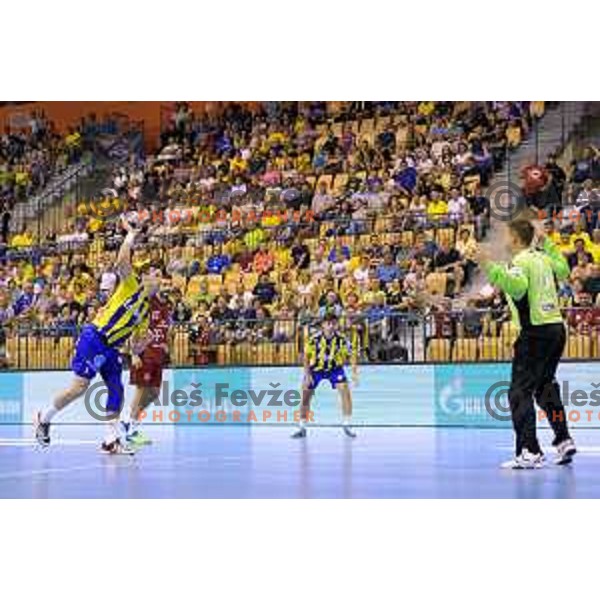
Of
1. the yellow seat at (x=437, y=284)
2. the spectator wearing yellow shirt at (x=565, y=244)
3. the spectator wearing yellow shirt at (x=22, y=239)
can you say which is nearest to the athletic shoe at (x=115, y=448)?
the yellow seat at (x=437, y=284)

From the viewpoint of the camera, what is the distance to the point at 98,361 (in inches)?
366

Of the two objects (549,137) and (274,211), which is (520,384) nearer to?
(549,137)

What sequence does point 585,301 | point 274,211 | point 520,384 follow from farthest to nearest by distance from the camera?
point 274,211 < point 585,301 < point 520,384

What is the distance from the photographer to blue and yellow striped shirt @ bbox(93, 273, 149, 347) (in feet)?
30.6

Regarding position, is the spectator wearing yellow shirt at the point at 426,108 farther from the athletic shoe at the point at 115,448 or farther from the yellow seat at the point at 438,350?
the athletic shoe at the point at 115,448

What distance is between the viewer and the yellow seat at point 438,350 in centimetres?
1427

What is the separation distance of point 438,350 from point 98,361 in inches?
236

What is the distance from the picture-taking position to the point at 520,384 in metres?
7.80

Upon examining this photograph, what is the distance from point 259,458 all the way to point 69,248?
11.5 meters

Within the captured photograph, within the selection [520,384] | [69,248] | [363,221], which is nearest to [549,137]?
[363,221]

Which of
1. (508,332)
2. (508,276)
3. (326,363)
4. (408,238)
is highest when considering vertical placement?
(408,238)

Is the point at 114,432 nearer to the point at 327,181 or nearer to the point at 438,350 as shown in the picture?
the point at 438,350

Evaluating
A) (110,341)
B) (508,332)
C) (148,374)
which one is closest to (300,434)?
(148,374)

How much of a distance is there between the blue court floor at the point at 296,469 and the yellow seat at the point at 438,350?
164cm
